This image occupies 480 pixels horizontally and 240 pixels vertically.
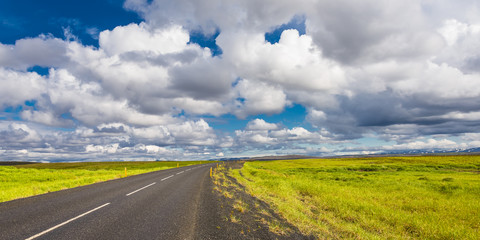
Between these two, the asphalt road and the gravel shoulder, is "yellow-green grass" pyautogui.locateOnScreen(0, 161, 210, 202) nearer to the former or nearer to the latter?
the asphalt road

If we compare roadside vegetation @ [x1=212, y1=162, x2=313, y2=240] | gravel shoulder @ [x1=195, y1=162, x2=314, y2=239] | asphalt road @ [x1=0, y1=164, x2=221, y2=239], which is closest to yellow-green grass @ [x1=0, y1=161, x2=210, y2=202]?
asphalt road @ [x1=0, y1=164, x2=221, y2=239]

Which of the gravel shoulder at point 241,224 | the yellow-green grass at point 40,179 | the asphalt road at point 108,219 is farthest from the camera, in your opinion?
the yellow-green grass at point 40,179

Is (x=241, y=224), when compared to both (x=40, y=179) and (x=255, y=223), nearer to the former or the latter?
(x=255, y=223)

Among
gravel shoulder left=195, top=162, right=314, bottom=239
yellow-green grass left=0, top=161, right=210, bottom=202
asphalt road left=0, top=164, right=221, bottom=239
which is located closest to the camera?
asphalt road left=0, top=164, right=221, bottom=239

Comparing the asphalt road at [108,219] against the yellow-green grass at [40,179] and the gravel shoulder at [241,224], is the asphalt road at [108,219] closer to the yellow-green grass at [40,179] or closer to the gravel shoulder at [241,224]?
the gravel shoulder at [241,224]

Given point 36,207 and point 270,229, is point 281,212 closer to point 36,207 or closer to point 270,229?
point 270,229

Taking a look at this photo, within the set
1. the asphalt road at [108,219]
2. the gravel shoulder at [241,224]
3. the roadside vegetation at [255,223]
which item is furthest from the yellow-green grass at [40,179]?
A: the roadside vegetation at [255,223]

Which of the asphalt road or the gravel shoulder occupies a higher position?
the asphalt road

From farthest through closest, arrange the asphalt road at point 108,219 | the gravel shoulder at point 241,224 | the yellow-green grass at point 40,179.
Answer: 1. the yellow-green grass at point 40,179
2. the gravel shoulder at point 241,224
3. the asphalt road at point 108,219

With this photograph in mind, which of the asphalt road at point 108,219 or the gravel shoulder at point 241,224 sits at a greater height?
the asphalt road at point 108,219

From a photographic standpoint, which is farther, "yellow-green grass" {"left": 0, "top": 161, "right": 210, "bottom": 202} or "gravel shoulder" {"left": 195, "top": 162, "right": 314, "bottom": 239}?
"yellow-green grass" {"left": 0, "top": 161, "right": 210, "bottom": 202}

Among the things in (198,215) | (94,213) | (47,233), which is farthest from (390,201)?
(47,233)

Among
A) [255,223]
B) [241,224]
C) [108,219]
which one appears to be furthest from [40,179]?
[255,223]

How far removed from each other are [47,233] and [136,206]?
380cm
